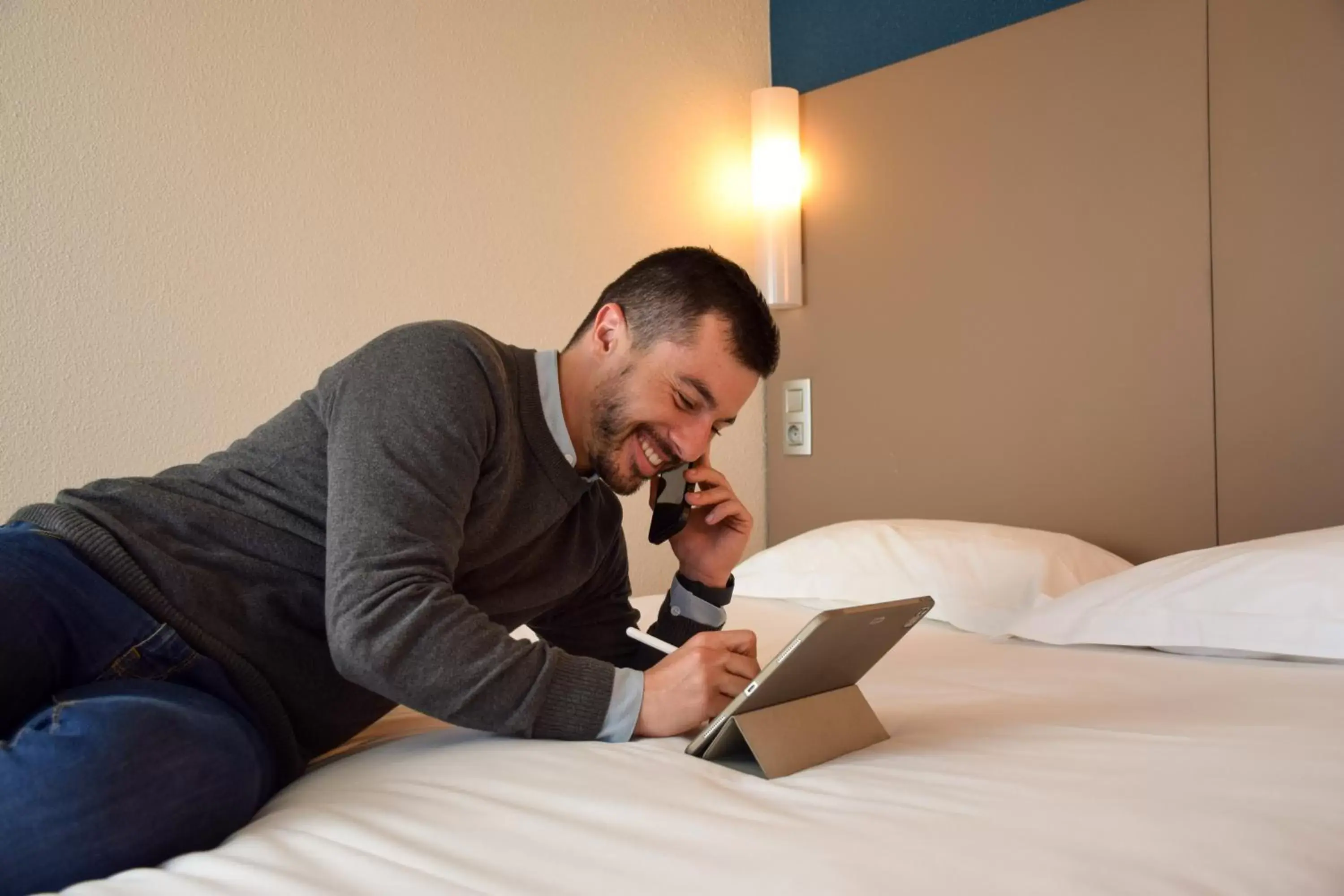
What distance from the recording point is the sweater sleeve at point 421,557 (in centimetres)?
107

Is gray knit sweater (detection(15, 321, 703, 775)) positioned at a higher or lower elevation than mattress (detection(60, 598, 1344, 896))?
higher

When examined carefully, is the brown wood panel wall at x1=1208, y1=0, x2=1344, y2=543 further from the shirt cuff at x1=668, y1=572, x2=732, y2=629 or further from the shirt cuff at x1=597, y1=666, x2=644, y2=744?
the shirt cuff at x1=597, y1=666, x2=644, y2=744

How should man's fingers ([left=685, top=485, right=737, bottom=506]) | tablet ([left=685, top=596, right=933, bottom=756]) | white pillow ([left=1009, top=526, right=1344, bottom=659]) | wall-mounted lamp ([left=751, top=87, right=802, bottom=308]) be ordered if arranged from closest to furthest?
tablet ([left=685, top=596, right=933, bottom=756]) → man's fingers ([left=685, top=485, right=737, bottom=506]) → white pillow ([left=1009, top=526, right=1344, bottom=659]) → wall-mounted lamp ([left=751, top=87, right=802, bottom=308])

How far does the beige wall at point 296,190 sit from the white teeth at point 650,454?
124 cm

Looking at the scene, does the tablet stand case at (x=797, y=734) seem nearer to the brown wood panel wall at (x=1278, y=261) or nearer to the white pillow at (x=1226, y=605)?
the white pillow at (x=1226, y=605)

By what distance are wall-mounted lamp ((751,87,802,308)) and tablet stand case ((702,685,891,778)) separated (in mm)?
2033

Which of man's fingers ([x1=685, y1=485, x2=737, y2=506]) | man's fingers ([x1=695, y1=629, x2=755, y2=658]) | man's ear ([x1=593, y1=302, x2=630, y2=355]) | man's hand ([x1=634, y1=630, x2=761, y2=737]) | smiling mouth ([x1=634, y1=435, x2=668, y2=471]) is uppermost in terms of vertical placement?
man's ear ([x1=593, y1=302, x2=630, y2=355])

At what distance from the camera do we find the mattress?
0.77m

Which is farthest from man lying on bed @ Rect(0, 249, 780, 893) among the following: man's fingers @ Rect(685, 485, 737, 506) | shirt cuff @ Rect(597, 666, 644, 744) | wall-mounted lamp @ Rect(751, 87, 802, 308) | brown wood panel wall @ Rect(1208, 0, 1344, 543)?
wall-mounted lamp @ Rect(751, 87, 802, 308)

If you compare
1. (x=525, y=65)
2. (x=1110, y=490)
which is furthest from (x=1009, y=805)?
(x=525, y=65)

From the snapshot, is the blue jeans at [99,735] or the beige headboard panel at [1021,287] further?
the beige headboard panel at [1021,287]

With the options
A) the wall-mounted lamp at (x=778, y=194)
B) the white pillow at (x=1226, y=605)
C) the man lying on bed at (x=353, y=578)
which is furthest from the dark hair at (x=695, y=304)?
the wall-mounted lamp at (x=778, y=194)

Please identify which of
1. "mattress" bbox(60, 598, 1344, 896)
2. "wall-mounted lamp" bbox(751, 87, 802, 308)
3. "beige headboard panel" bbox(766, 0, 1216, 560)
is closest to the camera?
"mattress" bbox(60, 598, 1344, 896)

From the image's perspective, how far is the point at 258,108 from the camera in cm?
235
